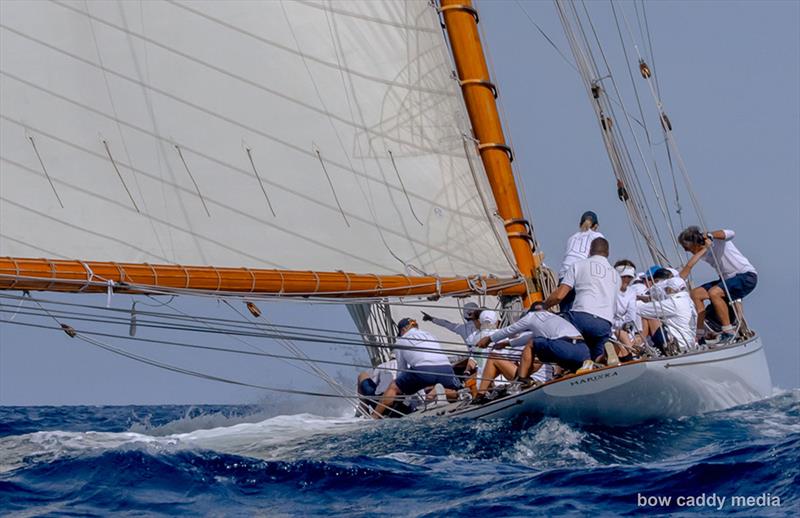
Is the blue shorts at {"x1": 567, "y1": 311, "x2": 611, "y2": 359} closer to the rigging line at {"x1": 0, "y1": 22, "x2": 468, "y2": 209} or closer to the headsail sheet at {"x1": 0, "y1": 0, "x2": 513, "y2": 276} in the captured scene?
the headsail sheet at {"x1": 0, "y1": 0, "x2": 513, "y2": 276}

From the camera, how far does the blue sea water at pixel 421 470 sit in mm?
8070

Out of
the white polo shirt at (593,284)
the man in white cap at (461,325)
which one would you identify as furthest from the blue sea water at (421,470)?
the man in white cap at (461,325)

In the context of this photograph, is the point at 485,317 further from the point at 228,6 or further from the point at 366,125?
the point at 228,6

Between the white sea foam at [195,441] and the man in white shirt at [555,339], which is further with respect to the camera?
the man in white shirt at [555,339]

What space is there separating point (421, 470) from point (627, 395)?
2.22 m

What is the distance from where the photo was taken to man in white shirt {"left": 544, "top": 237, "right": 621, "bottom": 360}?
36.0 feet

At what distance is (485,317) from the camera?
12562mm

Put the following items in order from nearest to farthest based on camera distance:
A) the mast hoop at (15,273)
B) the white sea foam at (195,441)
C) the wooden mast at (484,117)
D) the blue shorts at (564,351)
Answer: the mast hoop at (15,273) < the white sea foam at (195,441) < the blue shorts at (564,351) < the wooden mast at (484,117)

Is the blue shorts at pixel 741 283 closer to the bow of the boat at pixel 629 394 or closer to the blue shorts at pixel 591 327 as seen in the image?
the bow of the boat at pixel 629 394

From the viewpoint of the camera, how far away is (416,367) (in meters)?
11.9

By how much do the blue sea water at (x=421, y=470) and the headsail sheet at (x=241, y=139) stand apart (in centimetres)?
162

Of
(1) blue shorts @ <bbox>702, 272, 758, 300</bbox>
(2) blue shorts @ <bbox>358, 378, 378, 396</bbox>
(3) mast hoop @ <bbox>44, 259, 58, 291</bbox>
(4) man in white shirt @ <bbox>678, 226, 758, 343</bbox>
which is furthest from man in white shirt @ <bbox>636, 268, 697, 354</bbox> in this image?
(3) mast hoop @ <bbox>44, 259, 58, 291</bbox>

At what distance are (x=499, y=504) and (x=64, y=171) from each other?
15.3ft

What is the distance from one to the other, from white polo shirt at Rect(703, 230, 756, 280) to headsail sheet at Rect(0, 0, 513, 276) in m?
2.39
